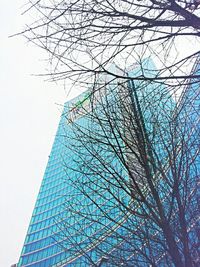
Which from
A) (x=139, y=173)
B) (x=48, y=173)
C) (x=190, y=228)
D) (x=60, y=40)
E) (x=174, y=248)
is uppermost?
(x=48, y=173)

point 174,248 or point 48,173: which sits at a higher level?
point 48,173

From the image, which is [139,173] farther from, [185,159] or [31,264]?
[31,264]

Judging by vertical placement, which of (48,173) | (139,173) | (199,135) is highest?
(48,173)

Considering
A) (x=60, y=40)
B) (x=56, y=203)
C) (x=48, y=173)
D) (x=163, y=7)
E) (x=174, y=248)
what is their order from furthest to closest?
(x=48, y=173), (x=56, y=203), (x=174, y=248), (x=60, y=40), (x=163, y=7)

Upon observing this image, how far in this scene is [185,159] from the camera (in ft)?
11.9

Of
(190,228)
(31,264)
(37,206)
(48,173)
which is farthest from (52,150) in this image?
(190,228)

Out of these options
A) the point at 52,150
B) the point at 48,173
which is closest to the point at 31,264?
the point at 48,173

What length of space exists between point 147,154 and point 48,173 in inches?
2018

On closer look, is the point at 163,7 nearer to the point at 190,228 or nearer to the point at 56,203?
the point at 190,228

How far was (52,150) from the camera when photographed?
5894cm

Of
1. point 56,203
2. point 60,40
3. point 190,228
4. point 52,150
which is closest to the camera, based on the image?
point 60,40

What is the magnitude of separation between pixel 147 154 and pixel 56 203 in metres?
43.9

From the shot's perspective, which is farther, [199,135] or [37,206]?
[37,206]

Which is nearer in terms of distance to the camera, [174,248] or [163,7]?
[163,7]
